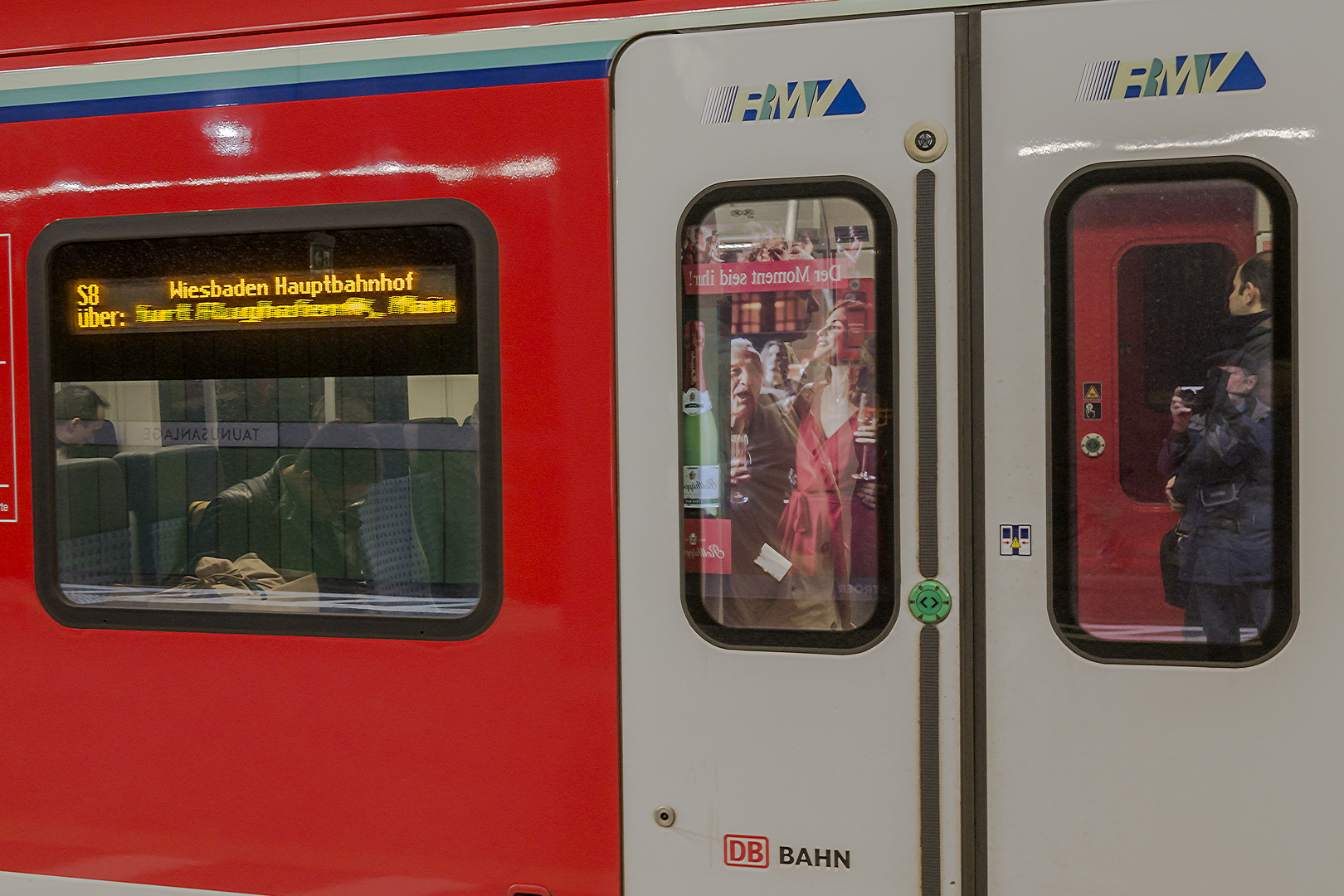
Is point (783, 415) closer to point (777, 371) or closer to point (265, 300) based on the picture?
point (777, 371)

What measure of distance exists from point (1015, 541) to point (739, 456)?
2.18 ft

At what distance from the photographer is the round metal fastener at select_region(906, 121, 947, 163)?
2.23 metres

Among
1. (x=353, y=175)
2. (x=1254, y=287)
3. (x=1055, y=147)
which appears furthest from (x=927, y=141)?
(x=353, y=175)

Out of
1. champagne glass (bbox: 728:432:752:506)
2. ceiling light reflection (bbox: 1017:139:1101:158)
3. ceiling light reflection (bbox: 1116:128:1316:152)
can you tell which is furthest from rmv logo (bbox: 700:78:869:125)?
champagne glass (bbox: 728:432:752:506)

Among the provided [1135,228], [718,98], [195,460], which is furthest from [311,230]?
[1135,228]

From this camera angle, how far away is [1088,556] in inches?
87.1

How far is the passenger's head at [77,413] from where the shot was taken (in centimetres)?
268

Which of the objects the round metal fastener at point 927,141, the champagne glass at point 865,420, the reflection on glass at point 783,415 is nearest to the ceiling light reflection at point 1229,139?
the round metal fastener at point 927,141

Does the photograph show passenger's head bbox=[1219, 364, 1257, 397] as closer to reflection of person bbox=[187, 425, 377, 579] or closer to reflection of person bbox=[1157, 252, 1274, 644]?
reflection of person bbox=[1157, 252, 1274, 644]

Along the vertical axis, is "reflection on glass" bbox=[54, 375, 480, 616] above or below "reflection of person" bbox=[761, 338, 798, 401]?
below

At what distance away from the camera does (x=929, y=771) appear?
7.39 ft

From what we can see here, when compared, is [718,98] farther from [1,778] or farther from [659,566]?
[1,778]

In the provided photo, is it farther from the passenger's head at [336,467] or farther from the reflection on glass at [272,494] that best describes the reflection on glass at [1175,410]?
the passenger's head at [336,467]

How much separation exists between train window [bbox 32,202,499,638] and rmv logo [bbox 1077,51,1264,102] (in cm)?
147
